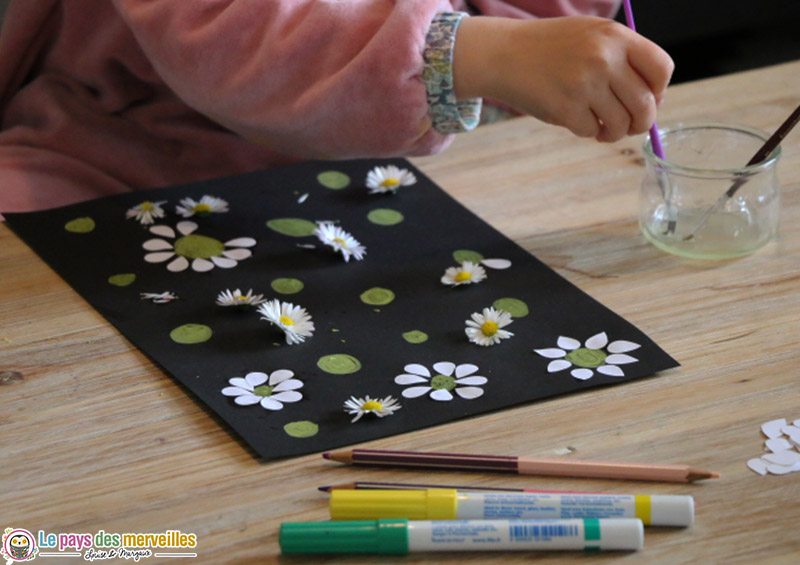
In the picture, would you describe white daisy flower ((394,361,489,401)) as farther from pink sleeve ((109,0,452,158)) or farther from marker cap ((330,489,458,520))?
pink sleeve ((109,0,452,158))

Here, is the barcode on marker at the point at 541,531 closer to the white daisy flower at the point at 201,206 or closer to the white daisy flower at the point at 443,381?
the white daisy flower at the point at 443,381

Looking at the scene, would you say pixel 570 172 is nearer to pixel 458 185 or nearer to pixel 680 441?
pixel 458 185

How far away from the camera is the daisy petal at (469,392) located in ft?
1.73

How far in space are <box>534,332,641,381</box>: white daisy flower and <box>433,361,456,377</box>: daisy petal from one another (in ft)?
0.18

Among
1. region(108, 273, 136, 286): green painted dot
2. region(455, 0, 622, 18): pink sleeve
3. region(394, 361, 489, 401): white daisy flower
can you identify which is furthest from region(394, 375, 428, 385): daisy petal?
region(455, 0, 622, 18): pink sleeve

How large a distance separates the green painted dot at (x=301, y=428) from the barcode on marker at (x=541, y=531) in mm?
129

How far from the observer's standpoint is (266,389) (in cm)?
54

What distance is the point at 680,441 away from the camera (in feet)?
1.60

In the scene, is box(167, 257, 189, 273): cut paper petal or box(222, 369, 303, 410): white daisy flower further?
box(167, 257, 189, 273): cut paper petal

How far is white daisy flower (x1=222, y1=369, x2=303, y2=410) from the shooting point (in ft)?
1.73

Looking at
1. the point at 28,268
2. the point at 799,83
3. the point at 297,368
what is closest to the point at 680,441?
the point at 297,368

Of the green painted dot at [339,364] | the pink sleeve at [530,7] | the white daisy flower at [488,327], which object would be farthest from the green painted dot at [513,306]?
the pink sleeve at [530,7]

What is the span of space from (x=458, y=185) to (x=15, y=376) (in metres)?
0.37

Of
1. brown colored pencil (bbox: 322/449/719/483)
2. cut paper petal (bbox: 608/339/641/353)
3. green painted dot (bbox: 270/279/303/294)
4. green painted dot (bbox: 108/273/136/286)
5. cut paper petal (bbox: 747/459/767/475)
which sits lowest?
green painted dot (bbox: 270/279/303/294)
